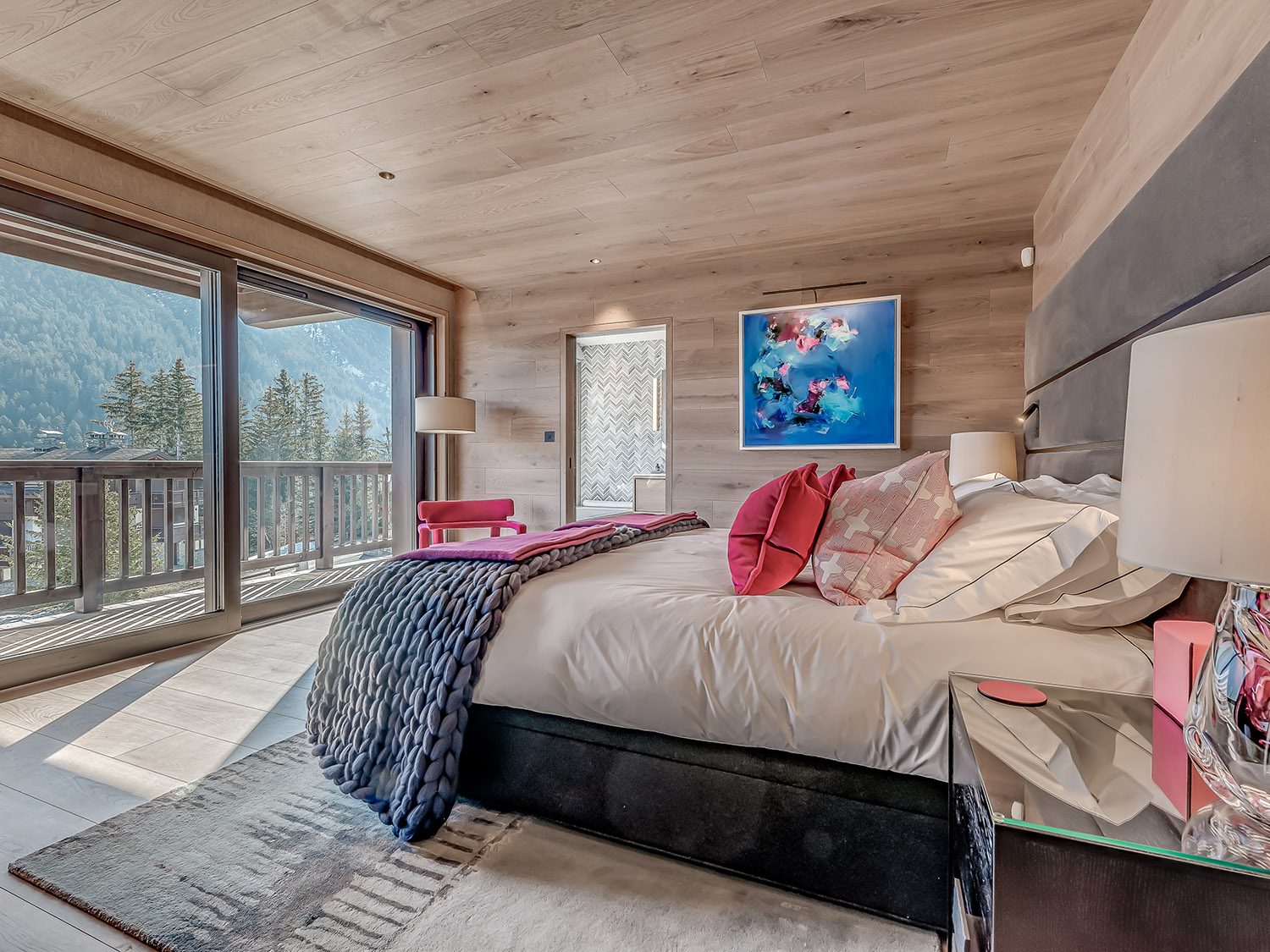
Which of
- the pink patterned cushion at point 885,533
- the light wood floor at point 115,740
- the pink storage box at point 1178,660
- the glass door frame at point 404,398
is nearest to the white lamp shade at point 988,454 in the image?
the pink patterned cushion at point 885,533

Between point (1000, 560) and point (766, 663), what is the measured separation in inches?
22.3

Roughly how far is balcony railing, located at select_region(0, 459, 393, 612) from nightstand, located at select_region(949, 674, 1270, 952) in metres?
3.74

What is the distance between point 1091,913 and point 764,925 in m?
0.77

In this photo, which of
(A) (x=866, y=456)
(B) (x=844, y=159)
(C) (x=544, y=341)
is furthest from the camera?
(C) (x=544, y=341)

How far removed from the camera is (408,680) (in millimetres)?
1677

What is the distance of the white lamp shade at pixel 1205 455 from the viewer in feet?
2.28

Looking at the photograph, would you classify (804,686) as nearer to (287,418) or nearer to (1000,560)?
(1000,560)

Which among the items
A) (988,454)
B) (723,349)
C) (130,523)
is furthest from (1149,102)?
(130,523)

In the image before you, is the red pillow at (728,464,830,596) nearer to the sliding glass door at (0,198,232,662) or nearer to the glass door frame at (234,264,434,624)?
the sliding glass door at (0,198,232,662)

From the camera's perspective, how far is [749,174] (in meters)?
3.15

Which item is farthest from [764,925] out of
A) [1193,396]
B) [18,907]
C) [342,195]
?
[342,195]

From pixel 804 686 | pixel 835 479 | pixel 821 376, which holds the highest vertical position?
pixel 821 376

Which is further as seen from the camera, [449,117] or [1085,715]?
[449,117]

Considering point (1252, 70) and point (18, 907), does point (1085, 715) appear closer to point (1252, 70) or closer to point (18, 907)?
point (1252, 70)
